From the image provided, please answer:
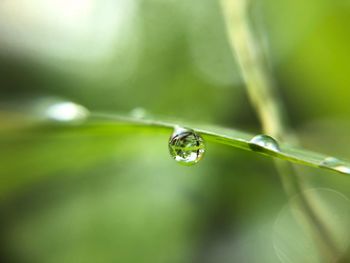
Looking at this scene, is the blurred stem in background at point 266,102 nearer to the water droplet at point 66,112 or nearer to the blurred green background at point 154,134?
the blurred green background at point 154,134

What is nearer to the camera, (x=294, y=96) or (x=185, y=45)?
(x=294, y=96)

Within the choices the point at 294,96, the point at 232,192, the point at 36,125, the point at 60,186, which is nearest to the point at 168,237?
the point at 232,192

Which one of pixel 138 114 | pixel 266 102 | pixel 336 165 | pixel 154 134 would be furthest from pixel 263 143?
pixel 266 102

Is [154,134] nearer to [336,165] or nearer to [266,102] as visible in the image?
[266,102]

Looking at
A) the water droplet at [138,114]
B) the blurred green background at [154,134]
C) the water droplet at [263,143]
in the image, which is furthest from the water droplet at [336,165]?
the blurred green background at [154,134]

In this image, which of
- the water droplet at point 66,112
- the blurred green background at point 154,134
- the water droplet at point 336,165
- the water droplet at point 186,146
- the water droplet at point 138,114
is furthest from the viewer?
the blurred green background at point 154,134

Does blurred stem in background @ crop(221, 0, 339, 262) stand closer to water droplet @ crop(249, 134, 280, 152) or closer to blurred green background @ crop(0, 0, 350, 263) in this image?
blurred green background @ crop(0, 0, 350, 263)

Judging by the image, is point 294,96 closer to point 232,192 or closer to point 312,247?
point 232,192
